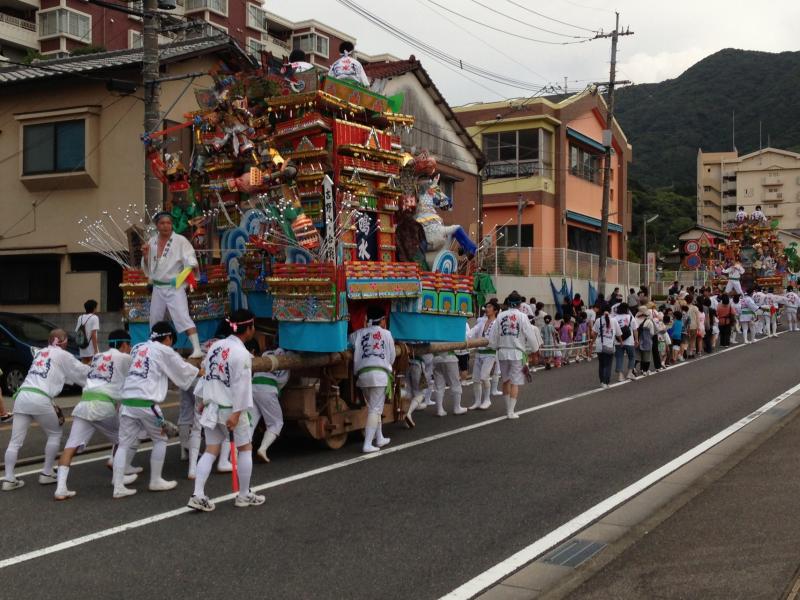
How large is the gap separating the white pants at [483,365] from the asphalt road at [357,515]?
1.69 m

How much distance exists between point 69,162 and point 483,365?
504 inches

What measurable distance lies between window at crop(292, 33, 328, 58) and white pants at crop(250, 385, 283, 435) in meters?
48.8

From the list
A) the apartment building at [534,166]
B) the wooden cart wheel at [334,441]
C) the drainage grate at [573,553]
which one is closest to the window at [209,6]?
the apartment building at [534,166]

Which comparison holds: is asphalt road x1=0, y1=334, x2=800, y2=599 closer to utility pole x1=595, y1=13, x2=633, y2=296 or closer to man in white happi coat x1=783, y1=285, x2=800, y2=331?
utility pole x1=595, y1=13, x2=633, y2=296

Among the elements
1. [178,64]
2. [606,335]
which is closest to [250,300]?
[606,335]

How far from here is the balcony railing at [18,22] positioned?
42.7 m

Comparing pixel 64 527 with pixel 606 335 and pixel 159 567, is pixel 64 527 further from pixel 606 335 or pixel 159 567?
pixel 606 335

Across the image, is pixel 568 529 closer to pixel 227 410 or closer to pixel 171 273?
pixel 227 410

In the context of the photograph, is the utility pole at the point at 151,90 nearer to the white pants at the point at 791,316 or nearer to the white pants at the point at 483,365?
the white pants at the point at 483,365

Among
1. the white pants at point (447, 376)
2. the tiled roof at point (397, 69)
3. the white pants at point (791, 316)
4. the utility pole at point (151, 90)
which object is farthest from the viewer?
the white pants at point (791, 316)

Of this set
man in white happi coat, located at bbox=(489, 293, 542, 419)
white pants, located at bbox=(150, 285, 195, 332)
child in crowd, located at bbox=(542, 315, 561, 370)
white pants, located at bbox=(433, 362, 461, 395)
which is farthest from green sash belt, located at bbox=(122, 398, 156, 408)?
Result: child in crowd, located at bbox=(542, 315, 561, 370)

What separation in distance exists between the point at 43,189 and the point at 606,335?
47.8 ft

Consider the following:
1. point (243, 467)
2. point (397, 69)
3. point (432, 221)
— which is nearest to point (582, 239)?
point (397, 69)

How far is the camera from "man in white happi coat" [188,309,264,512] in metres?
7.52
